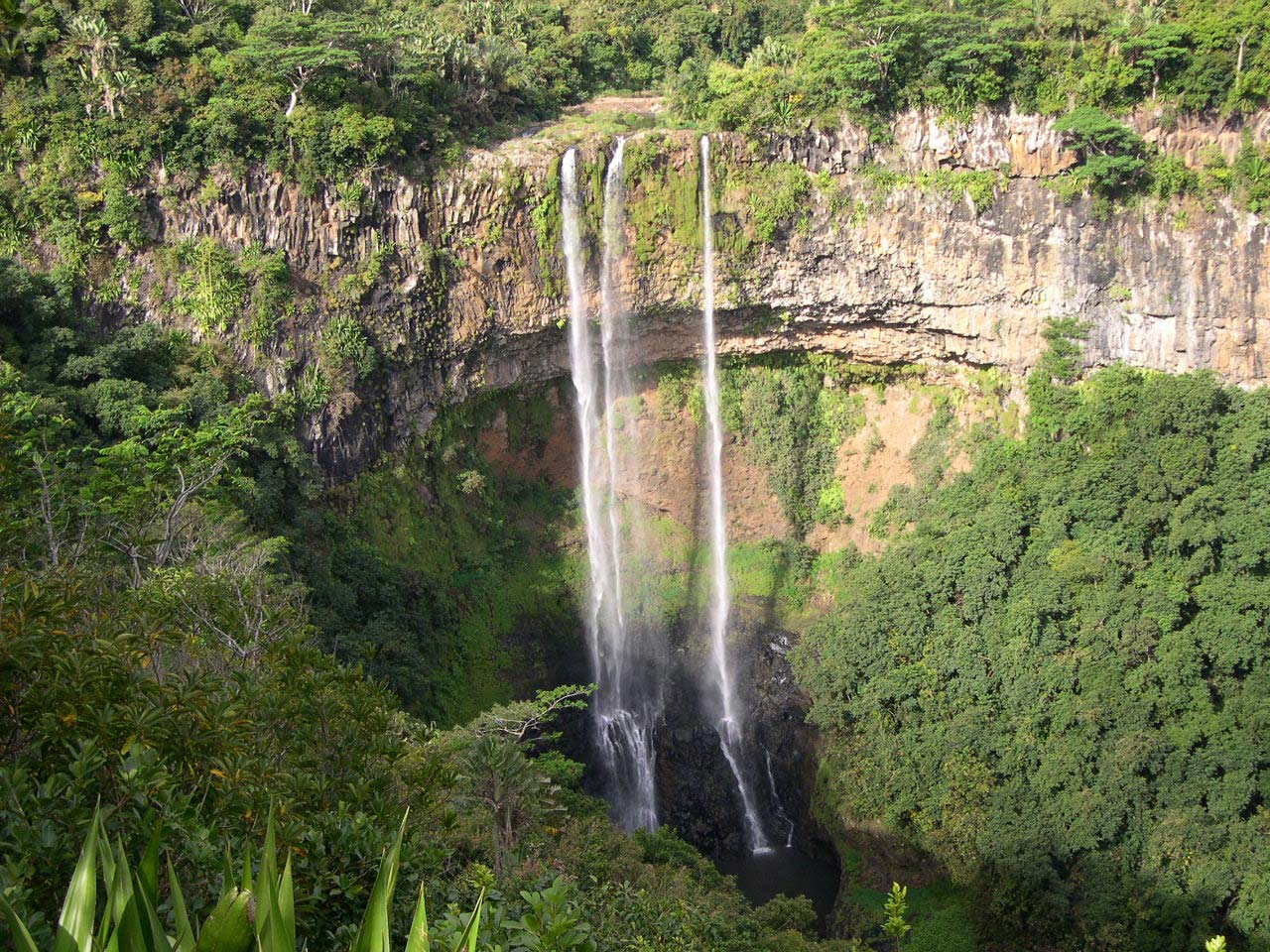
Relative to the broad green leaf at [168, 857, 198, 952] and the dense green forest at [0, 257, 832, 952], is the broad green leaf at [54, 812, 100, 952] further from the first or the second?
the broad green leaf at [168, 857, 198, 952]

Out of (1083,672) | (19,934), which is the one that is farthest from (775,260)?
(19,934)

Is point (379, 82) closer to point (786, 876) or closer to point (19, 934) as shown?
point (786, 876)

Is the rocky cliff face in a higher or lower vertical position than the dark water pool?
higher

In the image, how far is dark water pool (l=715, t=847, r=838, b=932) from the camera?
19.3 m

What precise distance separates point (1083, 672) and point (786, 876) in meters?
6.71

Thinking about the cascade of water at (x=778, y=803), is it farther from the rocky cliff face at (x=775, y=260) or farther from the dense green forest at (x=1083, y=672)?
the rocky cliff face at (x=775, y=260)

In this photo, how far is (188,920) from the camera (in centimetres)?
346

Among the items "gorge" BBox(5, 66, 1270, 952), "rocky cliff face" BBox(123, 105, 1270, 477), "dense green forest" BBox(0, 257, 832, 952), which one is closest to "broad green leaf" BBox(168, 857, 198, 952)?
"dense green forest" BBox(0, 257, 832, 952)

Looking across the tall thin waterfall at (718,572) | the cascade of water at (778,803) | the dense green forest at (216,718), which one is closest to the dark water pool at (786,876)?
the cascade of water at (778,803)

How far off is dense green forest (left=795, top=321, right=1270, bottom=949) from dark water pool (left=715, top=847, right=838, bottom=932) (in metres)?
1.55

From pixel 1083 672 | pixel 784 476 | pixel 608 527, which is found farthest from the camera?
pixel 784 476

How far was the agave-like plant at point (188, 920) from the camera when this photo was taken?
10.8 feet

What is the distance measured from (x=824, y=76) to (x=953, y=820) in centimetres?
1484

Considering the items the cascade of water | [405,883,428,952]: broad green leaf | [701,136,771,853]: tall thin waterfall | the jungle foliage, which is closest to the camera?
[405,883,428,952]: broad green leaf
